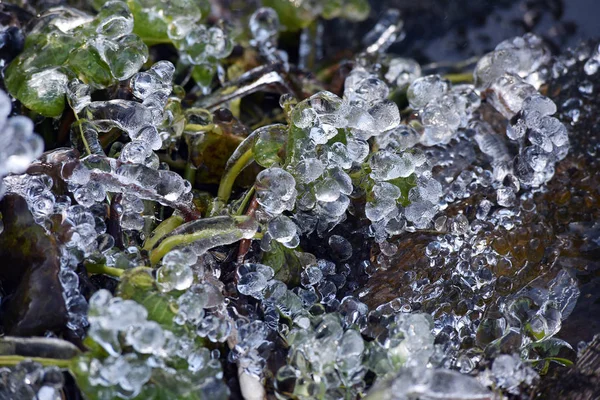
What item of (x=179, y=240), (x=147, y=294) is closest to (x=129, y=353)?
(x=147, y=294)

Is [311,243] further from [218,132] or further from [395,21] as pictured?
[395,21]

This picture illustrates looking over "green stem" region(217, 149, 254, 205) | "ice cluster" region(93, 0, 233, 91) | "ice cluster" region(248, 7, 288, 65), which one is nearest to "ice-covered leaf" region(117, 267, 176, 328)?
"green stem" region(217, 149, 254, 205)

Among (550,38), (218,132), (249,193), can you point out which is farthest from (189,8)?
(550,38)

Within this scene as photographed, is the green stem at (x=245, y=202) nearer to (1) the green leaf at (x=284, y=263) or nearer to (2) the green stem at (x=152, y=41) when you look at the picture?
(1) the green leaf at (x=284, y=263)

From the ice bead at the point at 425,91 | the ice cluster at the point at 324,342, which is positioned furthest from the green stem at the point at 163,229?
the ice bead at the point at 425,91

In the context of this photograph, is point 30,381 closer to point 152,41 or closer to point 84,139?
point 84,139

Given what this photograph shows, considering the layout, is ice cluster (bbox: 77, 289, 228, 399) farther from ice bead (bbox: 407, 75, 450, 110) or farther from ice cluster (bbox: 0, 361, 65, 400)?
ice bead (bbox: 407, 75, 450, 110)
